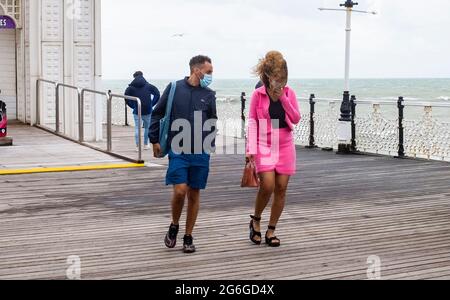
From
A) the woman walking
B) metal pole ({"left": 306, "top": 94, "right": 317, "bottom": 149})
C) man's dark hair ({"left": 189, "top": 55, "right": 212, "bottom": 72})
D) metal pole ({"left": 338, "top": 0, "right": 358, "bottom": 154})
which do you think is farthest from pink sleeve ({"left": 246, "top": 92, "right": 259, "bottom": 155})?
metal pole ({"left": 306, "top": 94, "right": 317, "bottom": 149})

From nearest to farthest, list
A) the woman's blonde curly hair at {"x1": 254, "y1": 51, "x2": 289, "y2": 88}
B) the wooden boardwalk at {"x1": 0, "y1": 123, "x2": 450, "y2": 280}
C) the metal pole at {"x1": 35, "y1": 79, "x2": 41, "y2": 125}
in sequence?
1. the wooden boardwalk at {"x1": 0, "y1": 123, "x2": 450, "y2": 280}
2. the woman's blonde curly hair at {"x1": 254, "y1": 51, "x2": 289, "y2": 88}
3. the metal pole at {"x1": 35, "y1": 79, "x2": 41, "y2": 125}

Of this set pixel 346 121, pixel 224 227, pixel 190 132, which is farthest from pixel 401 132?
pixel 190 132

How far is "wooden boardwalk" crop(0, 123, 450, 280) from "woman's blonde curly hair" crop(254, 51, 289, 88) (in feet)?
4.68

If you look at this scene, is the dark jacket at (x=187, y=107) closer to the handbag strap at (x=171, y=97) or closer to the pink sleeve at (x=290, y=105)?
the handbag strap at (x=171, y=97)

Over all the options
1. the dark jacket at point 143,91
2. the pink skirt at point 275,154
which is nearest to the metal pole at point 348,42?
the dark jacket at point 143,91

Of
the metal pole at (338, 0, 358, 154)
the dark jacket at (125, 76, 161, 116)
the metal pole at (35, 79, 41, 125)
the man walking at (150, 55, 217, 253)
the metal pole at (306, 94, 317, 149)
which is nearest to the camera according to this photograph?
the man walking at (150, 55, 217, 253)

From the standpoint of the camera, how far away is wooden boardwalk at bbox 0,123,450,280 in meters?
6.16

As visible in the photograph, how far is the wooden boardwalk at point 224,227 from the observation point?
20.2 ft

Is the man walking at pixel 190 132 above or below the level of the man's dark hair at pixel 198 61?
below

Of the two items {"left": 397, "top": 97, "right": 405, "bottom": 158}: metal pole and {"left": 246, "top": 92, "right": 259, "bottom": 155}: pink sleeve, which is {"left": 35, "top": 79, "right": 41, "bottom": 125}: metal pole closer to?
{"left": 397, "top": 97, "right": 405, "bottom": 158}: metal pole

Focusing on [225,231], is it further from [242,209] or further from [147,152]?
[147,152]

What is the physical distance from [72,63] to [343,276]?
12.2m

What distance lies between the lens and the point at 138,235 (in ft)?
24.5

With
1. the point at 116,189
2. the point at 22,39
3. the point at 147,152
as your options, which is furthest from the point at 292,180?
the point at 22,39
